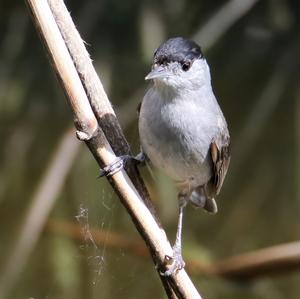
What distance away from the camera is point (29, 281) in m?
6.20

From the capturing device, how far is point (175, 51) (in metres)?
3.84

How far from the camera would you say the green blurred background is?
620 centimetres

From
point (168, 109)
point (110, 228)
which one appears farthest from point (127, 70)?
point (168, 109)

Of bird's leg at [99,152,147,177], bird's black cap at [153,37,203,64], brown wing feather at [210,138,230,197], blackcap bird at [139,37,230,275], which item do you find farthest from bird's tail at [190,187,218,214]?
bird's leg at [99,152,147,177]

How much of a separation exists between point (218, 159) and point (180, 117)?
418 mm

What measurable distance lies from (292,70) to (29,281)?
5.49 metres

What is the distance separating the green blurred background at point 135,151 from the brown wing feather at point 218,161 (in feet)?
1.50

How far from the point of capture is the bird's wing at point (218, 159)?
421 cm

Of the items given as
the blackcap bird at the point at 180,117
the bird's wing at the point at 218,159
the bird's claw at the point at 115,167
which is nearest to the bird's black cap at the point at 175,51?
the blackcap bird at the point at 180,117

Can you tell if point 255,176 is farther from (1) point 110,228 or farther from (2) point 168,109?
(2) point 168,109

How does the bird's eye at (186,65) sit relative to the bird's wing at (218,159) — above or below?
above

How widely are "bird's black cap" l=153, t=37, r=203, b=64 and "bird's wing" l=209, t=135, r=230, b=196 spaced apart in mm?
484

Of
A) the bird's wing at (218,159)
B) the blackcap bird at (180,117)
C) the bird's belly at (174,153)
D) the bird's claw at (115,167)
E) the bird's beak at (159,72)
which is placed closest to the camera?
the bird's claw at (115,167)

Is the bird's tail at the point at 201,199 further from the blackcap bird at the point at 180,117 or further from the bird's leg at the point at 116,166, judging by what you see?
the bird's leg at the point at 116,166
